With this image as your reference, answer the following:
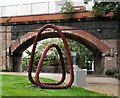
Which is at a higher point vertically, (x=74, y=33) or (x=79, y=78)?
(x=74, y=33)

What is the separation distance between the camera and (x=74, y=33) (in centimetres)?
2300

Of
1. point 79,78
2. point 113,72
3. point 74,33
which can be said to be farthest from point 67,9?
point 79,78

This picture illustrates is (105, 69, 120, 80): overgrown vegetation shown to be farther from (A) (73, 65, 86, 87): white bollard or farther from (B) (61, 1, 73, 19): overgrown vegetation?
(A) (73, 65, 86, 87): white bollard

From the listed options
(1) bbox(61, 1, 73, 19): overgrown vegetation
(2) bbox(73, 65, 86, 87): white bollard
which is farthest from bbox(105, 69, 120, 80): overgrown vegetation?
(2) bbox(73, 65, 86, 87): white bollard

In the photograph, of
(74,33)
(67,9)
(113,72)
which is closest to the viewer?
(113,72)

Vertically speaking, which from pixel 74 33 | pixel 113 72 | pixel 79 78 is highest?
pixel 74 33

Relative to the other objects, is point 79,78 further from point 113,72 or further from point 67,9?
point 67,9

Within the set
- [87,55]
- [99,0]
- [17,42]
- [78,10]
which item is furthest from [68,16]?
[87,55]

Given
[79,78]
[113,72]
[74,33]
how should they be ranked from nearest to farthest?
[79,78] → [113,72] → [74,33]

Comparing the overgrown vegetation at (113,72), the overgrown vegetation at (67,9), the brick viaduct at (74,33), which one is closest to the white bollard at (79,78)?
the overgrown vegetation at (113,72)

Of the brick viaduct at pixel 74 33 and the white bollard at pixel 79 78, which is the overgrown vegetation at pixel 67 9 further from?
the white bollard at pixel 79 78

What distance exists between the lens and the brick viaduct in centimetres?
2234

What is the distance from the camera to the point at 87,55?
3338cm

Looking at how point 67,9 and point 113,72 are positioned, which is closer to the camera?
point 113,72
